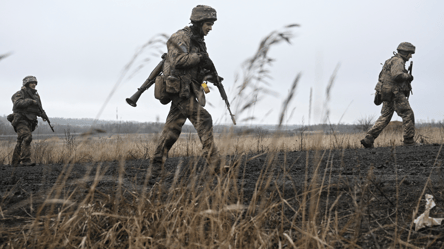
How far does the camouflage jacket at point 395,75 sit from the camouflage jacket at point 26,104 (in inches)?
303

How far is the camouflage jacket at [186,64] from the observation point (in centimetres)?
368

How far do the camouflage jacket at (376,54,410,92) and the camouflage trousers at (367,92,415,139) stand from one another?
18cm

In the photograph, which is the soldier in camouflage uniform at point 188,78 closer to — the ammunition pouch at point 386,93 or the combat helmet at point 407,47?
the ammunition pouch at point 386,93

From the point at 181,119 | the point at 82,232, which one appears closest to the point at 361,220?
the point at 82,232

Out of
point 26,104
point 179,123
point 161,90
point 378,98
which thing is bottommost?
point 179,123

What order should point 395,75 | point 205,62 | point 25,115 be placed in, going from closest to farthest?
point 205,62 → point 395,75 → point 25,115

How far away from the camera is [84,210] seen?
196 centimetres

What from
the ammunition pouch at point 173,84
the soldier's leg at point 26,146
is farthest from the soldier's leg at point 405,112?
the soldier's leg at point 26,146

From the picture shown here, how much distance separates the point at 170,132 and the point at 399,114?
18.3ft

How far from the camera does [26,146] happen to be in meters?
7.21

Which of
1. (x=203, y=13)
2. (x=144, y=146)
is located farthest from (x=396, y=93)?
(x=144, y=146)

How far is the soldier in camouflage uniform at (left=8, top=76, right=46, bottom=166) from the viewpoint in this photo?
7.22 m

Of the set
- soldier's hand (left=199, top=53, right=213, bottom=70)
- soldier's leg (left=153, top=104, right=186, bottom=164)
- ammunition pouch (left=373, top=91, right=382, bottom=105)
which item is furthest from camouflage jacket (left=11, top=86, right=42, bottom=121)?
ammunition pouch (left=373, top=91, right=382, bottom=105)

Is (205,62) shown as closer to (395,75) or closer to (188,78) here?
(188,78)
